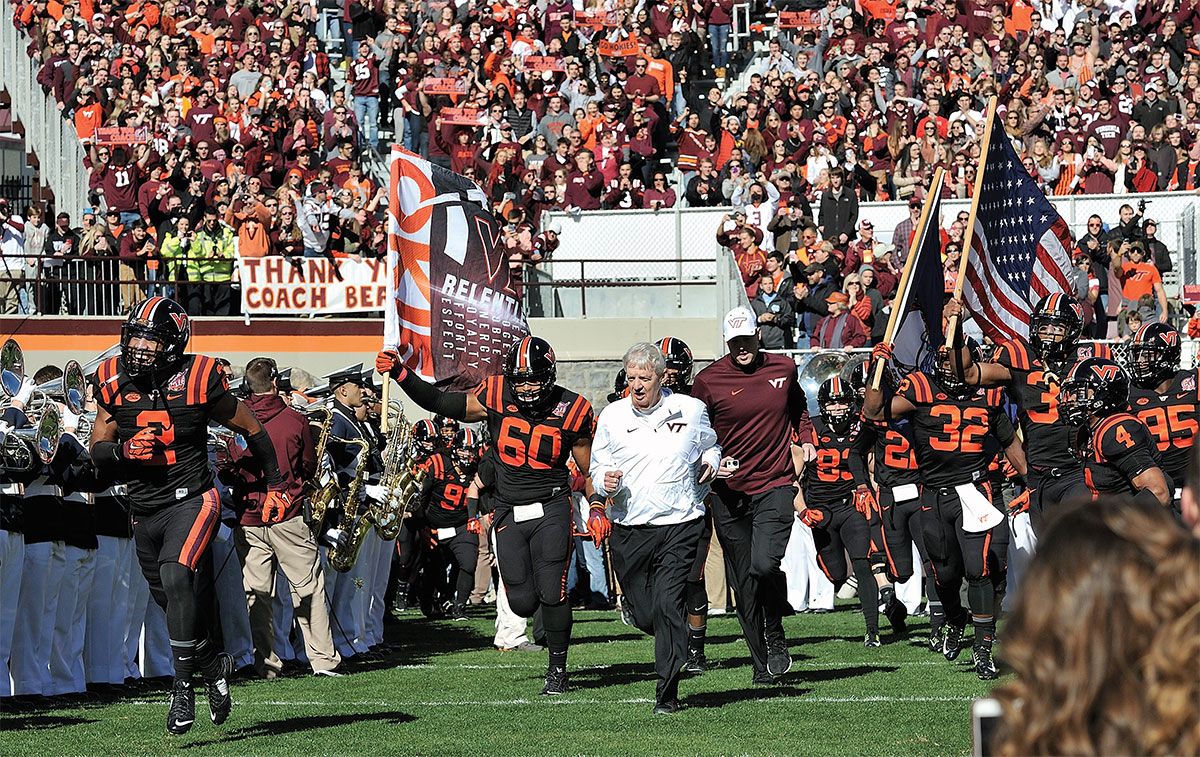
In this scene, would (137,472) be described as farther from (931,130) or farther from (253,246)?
(931,130)

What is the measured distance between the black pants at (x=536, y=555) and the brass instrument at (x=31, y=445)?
8.25 feet

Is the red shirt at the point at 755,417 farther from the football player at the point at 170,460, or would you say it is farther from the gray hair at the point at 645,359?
the football player at the point at 170,460

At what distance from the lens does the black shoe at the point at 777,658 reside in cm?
1083

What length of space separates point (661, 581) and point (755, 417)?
5.47 ft

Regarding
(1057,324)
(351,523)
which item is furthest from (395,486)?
(1057,324)

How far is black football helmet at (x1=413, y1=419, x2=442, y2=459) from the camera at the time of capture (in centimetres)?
1647

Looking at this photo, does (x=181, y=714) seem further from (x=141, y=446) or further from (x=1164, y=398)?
(x=1164, y=398)

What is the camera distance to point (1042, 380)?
11258 mm

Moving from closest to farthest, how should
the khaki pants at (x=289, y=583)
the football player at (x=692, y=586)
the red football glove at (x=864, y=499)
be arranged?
1. the football player at (x=692, y=586)
2. the khaki pants at (x=289, y=583)
3. the red football glove at (x=864, y=499)

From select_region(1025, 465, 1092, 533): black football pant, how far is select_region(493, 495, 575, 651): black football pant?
9.22 ft

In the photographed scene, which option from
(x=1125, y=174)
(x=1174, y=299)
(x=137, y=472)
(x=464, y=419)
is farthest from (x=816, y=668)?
(x=1125, y=174)

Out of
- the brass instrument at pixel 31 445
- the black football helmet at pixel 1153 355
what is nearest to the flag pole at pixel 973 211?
the black football helmet at pixel 1153 355

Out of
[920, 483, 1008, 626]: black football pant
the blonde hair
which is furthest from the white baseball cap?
the blonde hair

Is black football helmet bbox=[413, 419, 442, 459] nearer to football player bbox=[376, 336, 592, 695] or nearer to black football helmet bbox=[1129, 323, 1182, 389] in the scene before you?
football player bbox=[376, 336, 592, 695]
